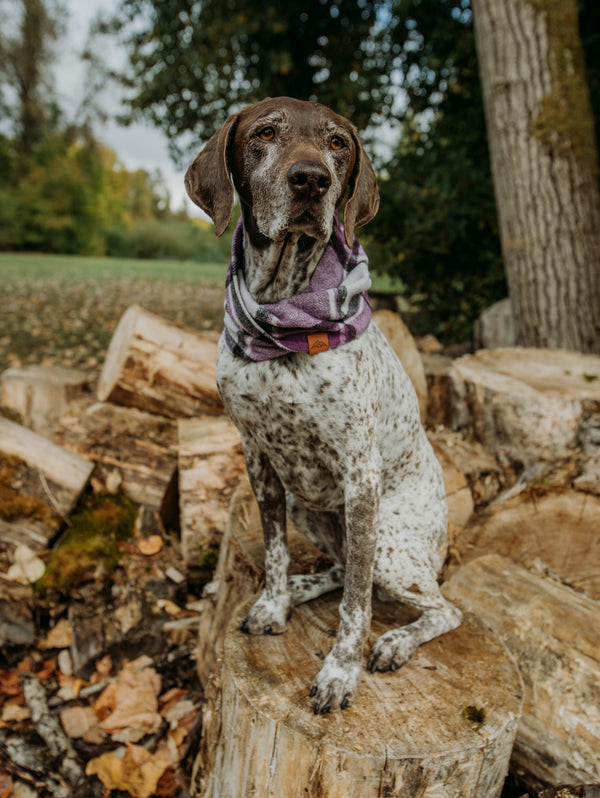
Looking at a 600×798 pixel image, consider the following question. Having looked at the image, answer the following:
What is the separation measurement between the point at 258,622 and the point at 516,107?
4.57 meters

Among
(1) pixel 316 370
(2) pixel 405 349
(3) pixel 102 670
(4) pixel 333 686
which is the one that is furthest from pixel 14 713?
(2) pixel 405 349

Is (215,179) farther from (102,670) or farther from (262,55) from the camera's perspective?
(262,55)

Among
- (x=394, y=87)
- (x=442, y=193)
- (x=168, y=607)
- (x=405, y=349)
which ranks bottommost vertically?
(x=168, y=607)

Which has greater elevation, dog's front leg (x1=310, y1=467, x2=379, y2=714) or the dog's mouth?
the dog's mouth

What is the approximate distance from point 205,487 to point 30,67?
121ft

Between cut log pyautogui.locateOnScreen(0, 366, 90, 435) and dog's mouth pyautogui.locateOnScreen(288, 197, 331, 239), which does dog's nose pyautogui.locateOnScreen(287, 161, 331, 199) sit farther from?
cut log pyautogui.locateOnScreen(0, 366, 90, 435)

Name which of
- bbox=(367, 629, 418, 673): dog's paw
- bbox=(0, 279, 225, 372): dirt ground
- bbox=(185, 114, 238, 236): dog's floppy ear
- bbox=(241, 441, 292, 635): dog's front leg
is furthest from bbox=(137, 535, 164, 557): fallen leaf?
bbox=(0, 279, 225, 372): dirt ground

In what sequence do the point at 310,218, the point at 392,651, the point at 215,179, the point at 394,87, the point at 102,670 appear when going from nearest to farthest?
the point at 310,218 → the point at 215,179 → the point at 392,651 → the point at 102,670 → the point at 394,87

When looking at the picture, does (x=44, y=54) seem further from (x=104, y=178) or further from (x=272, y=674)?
(x=272, y=674)

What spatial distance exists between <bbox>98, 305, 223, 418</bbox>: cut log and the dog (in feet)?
6.00

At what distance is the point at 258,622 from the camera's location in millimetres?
2309

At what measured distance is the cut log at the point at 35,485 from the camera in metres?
3.64

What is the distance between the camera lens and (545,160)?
4945mm

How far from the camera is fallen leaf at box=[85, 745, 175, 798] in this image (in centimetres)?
262
